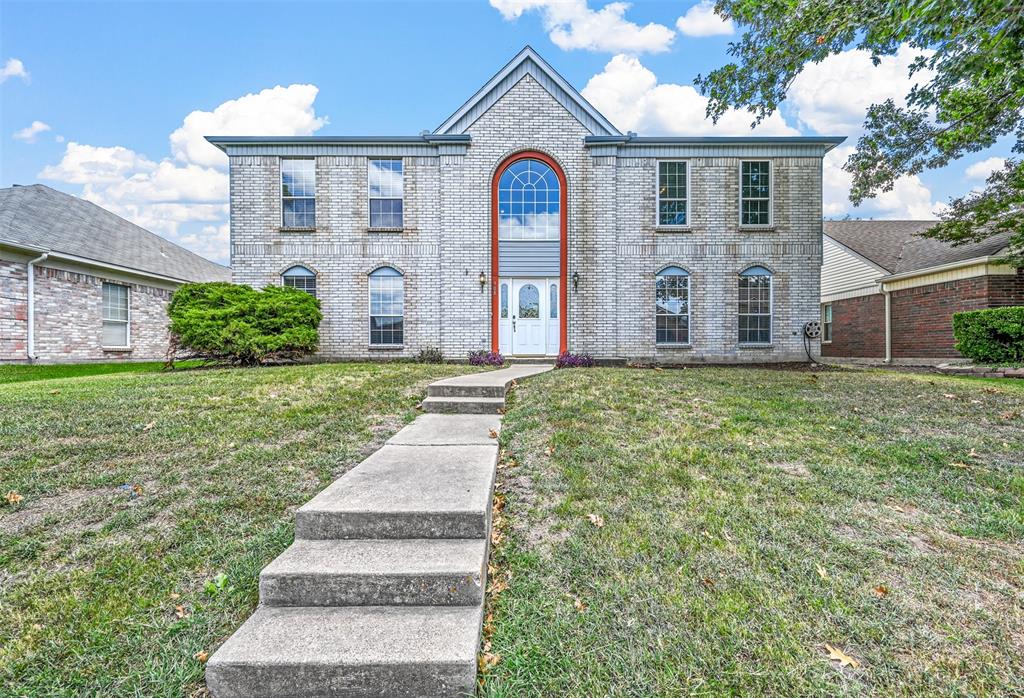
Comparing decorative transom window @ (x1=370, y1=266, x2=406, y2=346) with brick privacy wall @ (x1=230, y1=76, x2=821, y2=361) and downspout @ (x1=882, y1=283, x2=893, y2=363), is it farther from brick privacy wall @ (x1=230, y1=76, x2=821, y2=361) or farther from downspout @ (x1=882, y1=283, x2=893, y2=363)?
downspout @ (x1=882, y1=283, x2=893, y2=363)

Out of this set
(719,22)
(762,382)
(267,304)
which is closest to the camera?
(762,382)

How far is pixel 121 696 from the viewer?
1.68 m

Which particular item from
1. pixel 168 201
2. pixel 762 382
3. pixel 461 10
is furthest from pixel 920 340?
pixel 168 201

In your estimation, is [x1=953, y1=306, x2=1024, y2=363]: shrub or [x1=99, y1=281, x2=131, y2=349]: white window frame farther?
[x1=99, y1=281, x2=131, y2=349]: white window frame

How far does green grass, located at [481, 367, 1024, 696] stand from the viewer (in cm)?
180

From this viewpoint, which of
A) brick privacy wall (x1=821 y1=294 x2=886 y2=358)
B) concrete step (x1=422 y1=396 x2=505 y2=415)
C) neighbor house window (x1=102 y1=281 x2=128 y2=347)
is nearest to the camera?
concrete step (x1=422 y1=396 x2=505 y2=415)

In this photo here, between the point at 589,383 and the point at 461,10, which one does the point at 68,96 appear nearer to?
the point at 461,10

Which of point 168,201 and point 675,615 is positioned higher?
point 168,201

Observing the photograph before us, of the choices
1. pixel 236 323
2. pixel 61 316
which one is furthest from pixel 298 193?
pixel 61 316

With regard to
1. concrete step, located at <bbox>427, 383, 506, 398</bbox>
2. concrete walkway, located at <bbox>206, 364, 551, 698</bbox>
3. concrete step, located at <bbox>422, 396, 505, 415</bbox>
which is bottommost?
concrete walkway, located at <bbox>206, 364, 551, 698</bbox>

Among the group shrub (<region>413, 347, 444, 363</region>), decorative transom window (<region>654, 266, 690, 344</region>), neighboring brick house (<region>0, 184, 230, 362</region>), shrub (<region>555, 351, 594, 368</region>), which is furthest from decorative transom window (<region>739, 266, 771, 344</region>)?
neighboring brick house (<region>0, 184, 230, 362</region>)

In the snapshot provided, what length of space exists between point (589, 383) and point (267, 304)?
754cm

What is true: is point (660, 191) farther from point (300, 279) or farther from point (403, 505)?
point (403, 505)

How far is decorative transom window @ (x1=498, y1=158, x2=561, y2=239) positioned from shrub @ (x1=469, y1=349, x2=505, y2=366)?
318 centimetres
